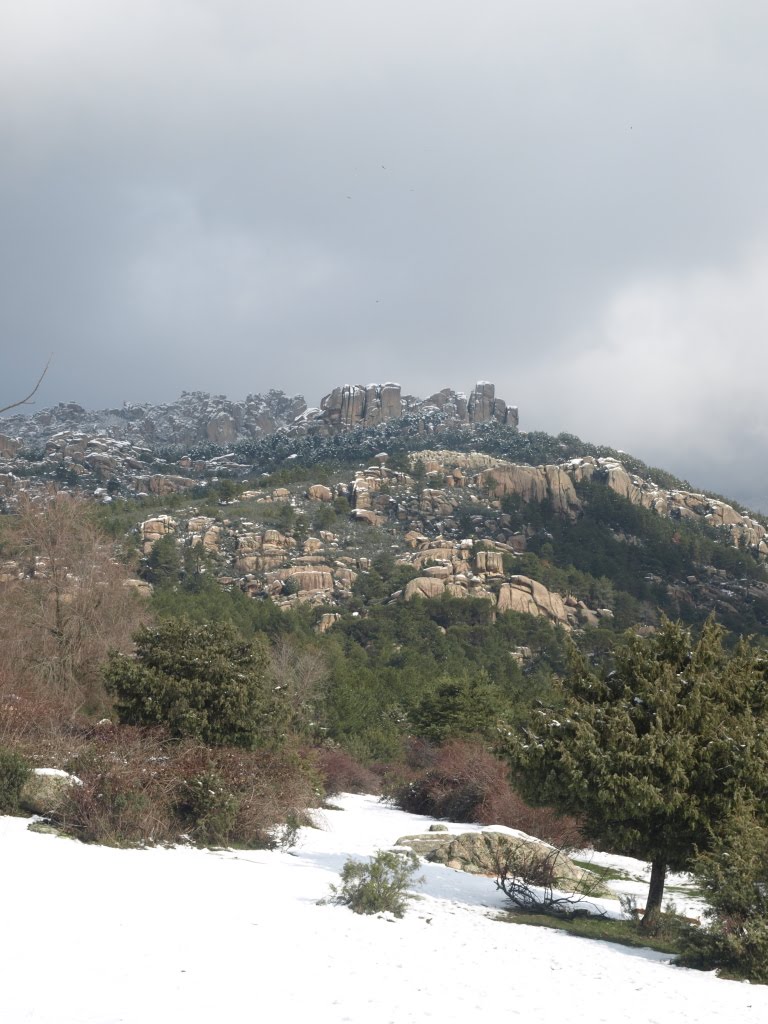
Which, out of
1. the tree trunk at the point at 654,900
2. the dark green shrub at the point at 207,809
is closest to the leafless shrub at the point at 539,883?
the tree trunk at the point at 654,900

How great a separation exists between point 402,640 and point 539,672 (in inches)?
620

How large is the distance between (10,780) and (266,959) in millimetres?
7034

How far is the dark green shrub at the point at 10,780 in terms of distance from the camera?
1309 centimetres

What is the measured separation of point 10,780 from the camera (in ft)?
43.2

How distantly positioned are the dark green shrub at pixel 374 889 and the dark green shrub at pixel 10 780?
5.56 meters

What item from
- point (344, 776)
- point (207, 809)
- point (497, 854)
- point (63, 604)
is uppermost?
point (63, 604)

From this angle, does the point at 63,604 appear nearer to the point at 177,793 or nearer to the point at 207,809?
the point at 177,793

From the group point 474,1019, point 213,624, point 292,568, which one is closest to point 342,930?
point 474,1019

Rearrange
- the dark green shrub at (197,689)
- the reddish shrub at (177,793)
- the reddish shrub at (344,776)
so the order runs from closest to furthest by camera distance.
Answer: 1. the reddish shrub at (177,793)
2. the dark green shrub at (197,689)
3. the reddish shrub at (344,776)

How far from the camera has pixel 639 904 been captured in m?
17.5

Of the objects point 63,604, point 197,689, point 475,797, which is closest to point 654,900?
point 197,689

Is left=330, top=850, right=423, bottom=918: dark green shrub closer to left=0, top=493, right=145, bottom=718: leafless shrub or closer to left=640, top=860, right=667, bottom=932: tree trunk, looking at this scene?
left=640, top=860, right=667, bottom=932: tree trunk

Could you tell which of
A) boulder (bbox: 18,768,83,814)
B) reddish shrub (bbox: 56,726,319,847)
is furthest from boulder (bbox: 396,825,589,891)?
boulder (bbox: 18,768,83,814)

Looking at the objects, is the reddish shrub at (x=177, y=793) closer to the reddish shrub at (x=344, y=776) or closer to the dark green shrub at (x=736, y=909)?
the dark green shrub at (x=736, y=909)
